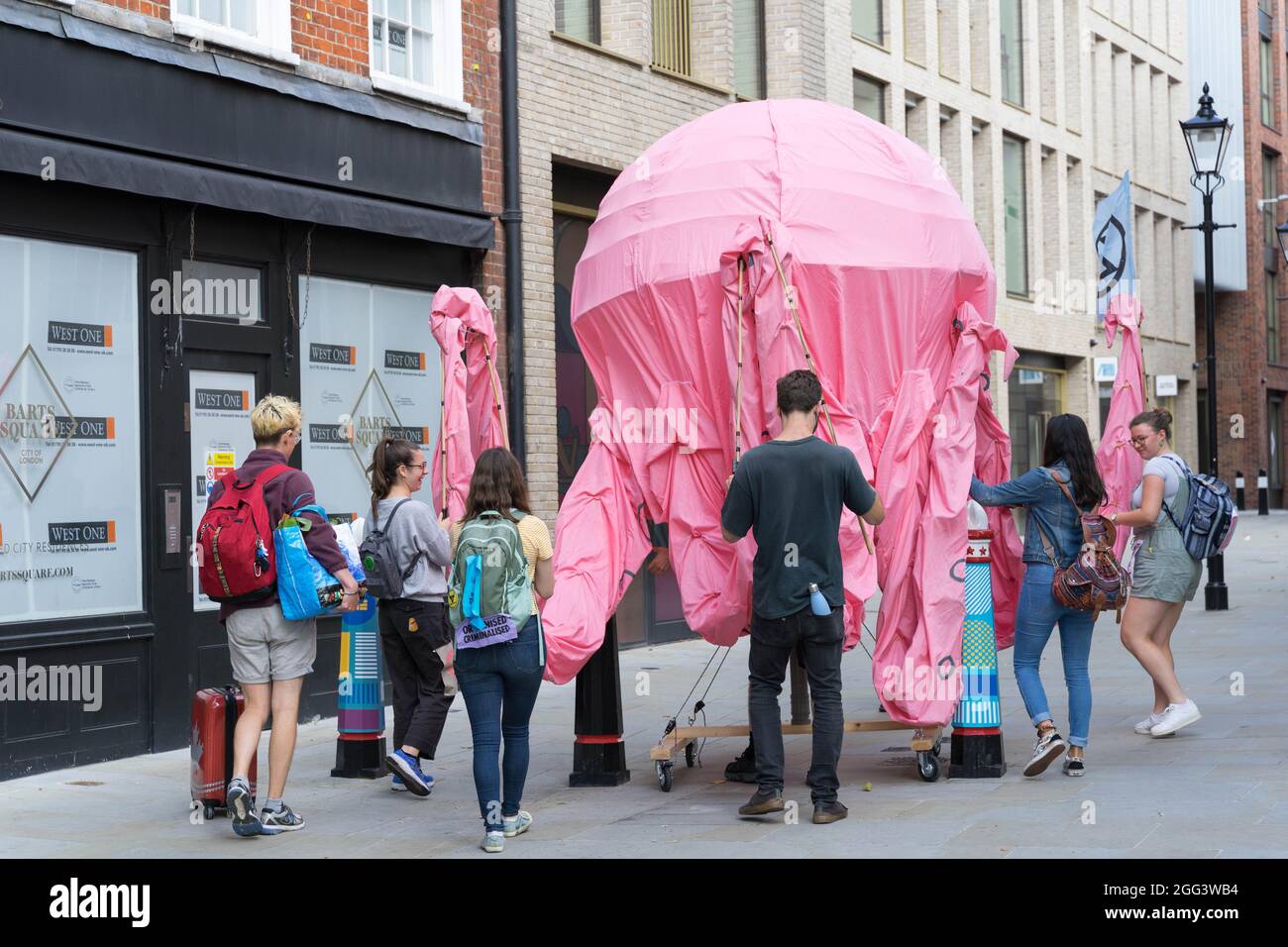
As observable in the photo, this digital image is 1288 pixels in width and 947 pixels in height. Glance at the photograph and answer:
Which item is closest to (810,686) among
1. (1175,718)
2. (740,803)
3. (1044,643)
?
(740,803)

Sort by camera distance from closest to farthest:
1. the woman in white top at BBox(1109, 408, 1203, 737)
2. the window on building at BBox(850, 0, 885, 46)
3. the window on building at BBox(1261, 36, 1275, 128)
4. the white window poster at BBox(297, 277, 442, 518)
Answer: the woman in white top at BBox(1109, 408, 1203, 737) → the white window poster at BBox(297, 277, 442, 518) → the window on building at BBox(850, 0, 885, 46) → the window on building at BBox(1261, 36, 1275, 128)

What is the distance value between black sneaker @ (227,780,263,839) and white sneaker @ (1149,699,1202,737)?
534 cm

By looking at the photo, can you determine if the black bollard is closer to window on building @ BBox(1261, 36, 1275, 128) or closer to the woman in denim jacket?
the woman in denim jacket

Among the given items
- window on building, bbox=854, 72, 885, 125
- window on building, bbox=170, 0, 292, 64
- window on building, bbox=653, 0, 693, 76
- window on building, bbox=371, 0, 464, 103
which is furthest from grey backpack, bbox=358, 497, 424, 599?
Result: window on building, bbox=854, 72, 885, 125

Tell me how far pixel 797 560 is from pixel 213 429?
5281 millimetres

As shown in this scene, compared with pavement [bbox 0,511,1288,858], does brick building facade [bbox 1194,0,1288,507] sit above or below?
above

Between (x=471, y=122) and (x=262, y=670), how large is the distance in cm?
727

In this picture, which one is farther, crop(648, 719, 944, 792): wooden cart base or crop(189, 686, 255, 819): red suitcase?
crop(648, 719, 944, 792): wooden cart base

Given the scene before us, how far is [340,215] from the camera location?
12.3 meters

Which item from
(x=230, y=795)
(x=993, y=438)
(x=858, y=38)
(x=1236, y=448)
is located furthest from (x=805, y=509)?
(x=1236, y=448)

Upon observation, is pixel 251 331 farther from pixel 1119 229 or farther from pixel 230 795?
pixel 1119 229

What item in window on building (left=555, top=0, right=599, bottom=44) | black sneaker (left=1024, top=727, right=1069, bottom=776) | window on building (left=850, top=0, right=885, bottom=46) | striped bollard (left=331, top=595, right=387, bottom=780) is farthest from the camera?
window on building (left=850, top=0, right=885, bottom=46)

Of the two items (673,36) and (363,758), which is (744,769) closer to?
(363,758)

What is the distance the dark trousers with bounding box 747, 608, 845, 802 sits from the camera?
769cm
